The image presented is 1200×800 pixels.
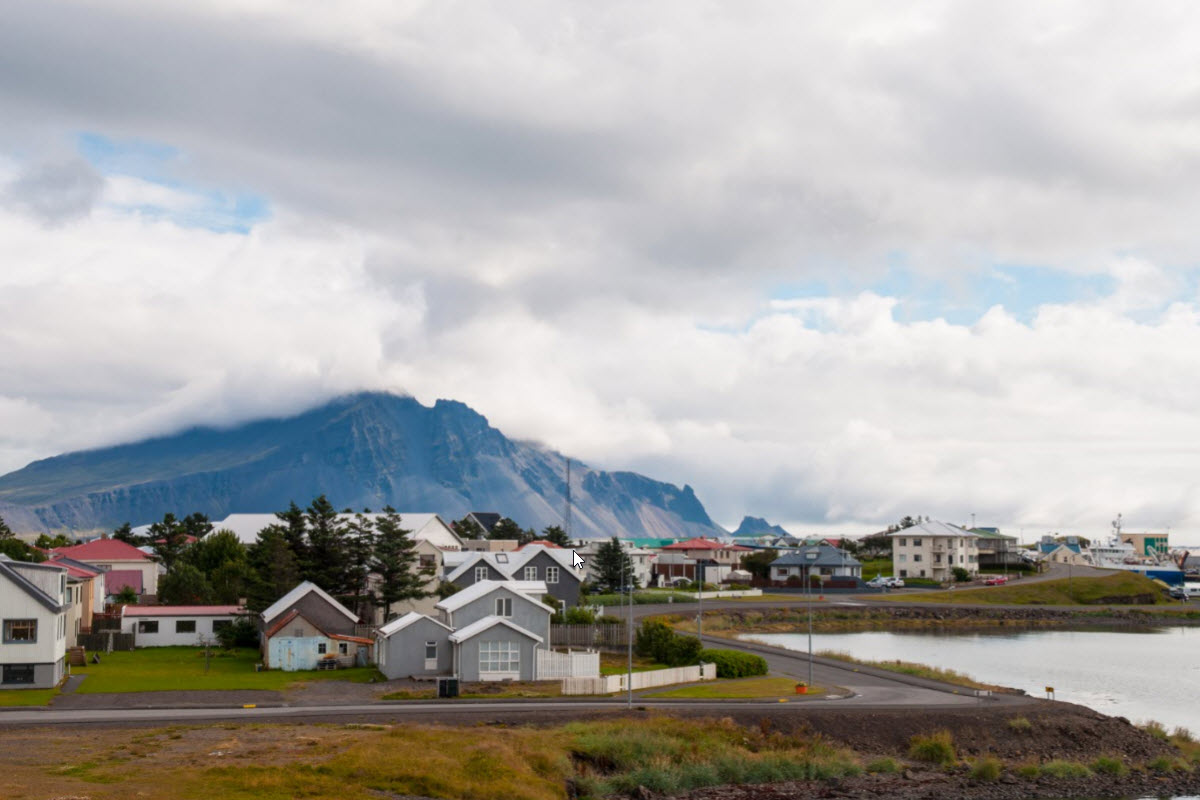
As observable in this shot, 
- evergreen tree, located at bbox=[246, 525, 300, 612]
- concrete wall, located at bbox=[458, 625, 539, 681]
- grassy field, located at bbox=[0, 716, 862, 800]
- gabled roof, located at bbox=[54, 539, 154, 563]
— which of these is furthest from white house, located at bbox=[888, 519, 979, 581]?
grassy field, located at bbox=[0, 716, 862, 800]

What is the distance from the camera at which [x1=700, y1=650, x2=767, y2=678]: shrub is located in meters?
69.3

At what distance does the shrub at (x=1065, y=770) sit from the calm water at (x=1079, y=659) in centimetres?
1559

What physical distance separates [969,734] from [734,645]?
32515mm

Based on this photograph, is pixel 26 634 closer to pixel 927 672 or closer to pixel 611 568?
pixel 927 672

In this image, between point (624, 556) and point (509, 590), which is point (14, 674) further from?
point (624, 556)

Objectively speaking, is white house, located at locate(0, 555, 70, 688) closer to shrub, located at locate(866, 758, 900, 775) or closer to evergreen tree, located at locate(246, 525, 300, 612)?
evergreen tree, located at locate(246, 525, 300, 612)

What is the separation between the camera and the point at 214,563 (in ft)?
388

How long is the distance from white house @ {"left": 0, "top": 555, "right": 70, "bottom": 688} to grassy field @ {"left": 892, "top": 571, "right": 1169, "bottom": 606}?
108603 mm

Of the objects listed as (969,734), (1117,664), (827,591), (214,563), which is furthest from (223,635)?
(827,591)

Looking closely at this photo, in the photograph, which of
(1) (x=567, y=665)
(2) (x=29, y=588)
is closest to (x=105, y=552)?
(2) (x=29, y=588)

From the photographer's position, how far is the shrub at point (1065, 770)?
50188 mm

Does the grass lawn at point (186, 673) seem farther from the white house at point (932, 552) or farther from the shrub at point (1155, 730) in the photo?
the white house at point (932, 552)

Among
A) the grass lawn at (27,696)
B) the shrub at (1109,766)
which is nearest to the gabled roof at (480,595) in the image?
the grass lawn at (27,696)

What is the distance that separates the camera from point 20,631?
60906 mm
